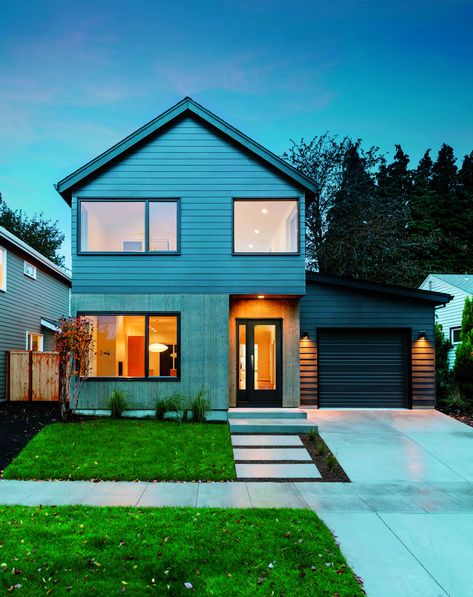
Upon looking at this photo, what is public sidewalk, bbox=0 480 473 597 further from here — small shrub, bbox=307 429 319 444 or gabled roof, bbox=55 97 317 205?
gabled roof, bbox=55 97 317 205

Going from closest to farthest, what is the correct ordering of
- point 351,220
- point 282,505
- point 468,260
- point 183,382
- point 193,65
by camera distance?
point 282,505 < point 183,382 < point 193,65 < point 351,220 < point 468,260

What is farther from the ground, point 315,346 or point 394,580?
point 315,346

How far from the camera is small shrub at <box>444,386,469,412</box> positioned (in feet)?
41.1

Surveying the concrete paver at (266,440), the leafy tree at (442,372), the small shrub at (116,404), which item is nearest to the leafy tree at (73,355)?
the small shrub at (116,404)

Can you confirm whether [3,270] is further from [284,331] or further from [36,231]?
[36,231]

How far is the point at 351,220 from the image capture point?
875 inches

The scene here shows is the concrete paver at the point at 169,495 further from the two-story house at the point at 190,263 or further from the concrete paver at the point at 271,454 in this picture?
the two-story house at the point at 190,263

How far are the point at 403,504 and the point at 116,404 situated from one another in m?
6.78

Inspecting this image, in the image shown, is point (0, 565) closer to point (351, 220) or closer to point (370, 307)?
point (370, 307)

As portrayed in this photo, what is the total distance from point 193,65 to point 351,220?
1027 cm

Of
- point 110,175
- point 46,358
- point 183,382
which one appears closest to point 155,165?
point 110,175

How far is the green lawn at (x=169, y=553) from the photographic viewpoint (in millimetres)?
3406

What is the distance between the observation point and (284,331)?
11422mm

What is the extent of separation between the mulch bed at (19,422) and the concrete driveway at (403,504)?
195 inches
